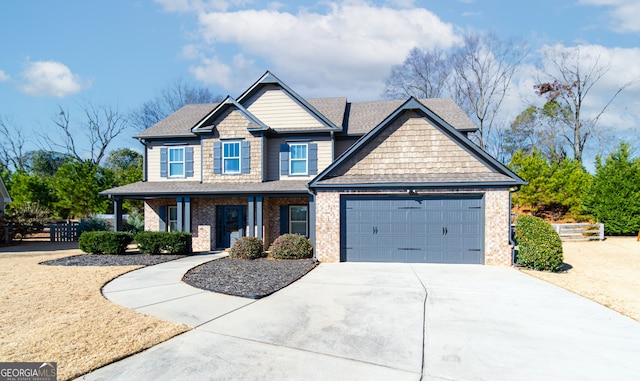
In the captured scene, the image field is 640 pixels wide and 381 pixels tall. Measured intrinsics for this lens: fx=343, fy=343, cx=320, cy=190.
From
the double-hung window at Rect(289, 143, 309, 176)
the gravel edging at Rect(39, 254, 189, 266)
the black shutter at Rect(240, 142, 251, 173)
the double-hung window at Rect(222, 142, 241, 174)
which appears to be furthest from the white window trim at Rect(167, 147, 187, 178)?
the double-hung window at Rect(289, 143, 309, 176)

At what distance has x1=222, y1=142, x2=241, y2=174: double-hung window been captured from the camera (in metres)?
16.0

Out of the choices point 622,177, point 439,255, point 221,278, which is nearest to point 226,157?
point 221,278

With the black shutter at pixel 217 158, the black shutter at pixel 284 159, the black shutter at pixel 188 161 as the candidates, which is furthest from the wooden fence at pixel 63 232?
the black shutter at pixel 284 159

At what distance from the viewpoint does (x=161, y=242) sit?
1353 centimetres

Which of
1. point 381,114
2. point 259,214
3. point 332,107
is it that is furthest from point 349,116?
point 259,214

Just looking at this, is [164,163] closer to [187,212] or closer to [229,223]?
[187,212]

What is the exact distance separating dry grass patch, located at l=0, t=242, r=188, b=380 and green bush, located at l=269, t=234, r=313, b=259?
5.39 m

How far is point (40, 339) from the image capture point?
489cm

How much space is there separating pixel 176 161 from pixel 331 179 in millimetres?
8846

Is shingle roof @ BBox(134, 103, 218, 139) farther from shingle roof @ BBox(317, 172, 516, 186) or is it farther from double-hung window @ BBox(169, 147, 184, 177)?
shingle roof @ BBox(317, 172, 516, 186)

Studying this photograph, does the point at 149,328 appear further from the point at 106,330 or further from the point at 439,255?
the point at 439,255

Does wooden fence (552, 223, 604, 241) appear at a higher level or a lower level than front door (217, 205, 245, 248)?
lower

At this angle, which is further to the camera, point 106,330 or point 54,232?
point 54,232

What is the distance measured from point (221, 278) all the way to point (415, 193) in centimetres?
710
